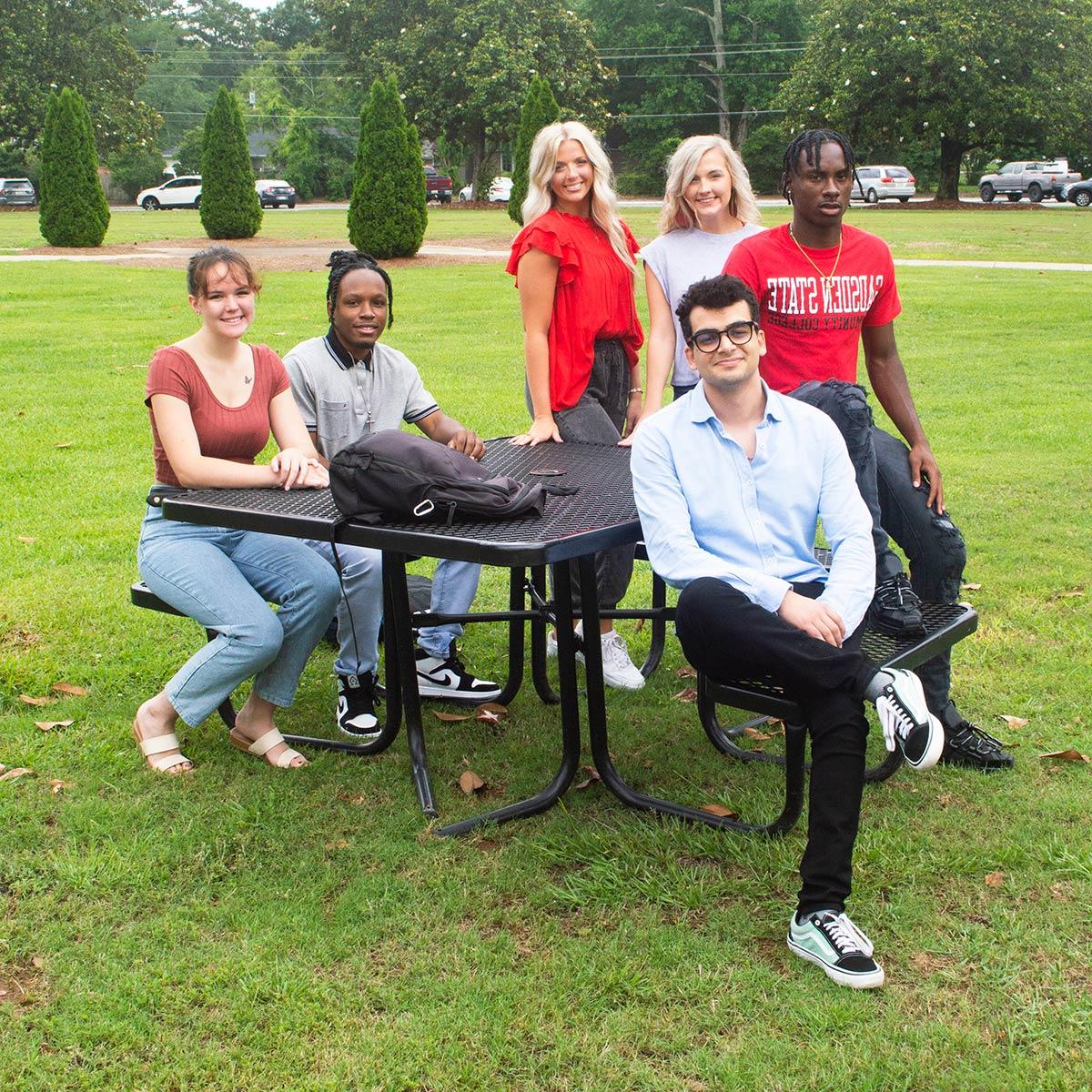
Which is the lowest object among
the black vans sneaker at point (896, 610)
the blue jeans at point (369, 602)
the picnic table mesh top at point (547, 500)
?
the blue jeans at point (369, 602)

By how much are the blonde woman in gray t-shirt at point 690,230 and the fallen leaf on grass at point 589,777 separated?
1.28m

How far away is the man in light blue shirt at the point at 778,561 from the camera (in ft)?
9.89

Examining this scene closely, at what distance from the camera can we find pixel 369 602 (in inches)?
168

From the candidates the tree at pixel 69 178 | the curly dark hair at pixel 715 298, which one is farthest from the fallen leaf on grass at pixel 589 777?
the tree at pixel 69 178

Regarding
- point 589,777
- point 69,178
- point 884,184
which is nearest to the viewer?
point 589,777

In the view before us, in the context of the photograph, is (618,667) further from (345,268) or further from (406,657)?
(345,268)

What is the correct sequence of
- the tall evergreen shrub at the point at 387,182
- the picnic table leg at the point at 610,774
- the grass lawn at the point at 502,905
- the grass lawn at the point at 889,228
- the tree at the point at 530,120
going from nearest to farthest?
→ 1. the grass lawn at the point at 502,905
2. the picnic table leg at the point at 610,774
3. the tall evergreen shrub at the point at 387,182
4. the grass lawn at the point at 889,228
5. the tree at the point at 530,120

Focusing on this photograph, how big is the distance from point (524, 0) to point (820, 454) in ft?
169

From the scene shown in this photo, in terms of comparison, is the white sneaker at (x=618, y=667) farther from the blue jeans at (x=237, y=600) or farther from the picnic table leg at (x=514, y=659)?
the blue jeans at (x=237, y=600)

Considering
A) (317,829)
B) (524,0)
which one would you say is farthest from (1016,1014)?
(524,0)

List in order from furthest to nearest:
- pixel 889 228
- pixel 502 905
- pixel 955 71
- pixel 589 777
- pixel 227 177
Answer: pixel 955 71 → pixel 889 228 → pixel 227 177 → pixel 589 777 → pixel 502 905

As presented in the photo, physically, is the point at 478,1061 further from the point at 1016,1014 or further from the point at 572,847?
the point at 1016,1014

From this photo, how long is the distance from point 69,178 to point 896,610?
22.8 metres

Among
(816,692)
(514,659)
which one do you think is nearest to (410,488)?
(816,692)
